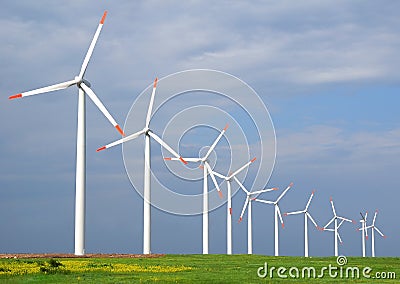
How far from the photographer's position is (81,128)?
68.3m

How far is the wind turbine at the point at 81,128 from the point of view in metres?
66.1

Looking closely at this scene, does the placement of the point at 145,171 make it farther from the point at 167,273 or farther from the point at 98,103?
the point at 167,273

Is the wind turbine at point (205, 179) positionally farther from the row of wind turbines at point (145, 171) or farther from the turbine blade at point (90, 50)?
the turbine blade at point (90, 50)

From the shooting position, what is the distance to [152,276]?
4294cm

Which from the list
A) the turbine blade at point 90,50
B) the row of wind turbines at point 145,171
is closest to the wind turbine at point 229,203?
the row of wind turbines at point 145,171

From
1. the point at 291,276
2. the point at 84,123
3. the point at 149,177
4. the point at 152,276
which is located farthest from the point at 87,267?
the point at 149,177

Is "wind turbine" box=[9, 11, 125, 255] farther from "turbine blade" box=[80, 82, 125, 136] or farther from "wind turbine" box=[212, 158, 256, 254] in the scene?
"wind turbine" box=[212, 158, 256, 254]

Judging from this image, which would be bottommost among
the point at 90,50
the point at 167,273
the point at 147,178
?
the point at 167,273

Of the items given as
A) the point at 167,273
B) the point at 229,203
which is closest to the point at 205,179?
the point at 229,203

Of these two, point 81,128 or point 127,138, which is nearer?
point 81,128

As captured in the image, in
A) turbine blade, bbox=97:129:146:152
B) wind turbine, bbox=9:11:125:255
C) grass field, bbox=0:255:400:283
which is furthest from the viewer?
turbine blade, bbox=97:129:146:152

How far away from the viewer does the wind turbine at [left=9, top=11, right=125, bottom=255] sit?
2601 inches

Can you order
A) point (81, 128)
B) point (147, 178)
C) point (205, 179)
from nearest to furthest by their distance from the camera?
point (81, 128), point (147, 178), point (205, 179)

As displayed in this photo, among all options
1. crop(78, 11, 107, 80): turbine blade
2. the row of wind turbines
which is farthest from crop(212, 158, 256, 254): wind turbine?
crop(78, 11, 107, 80): turbine blade
